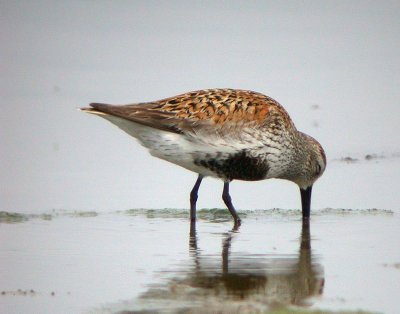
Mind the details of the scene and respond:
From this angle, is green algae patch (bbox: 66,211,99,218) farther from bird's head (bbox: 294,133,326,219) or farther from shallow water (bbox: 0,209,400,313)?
bird's head (bbox: 294,133,326,219)

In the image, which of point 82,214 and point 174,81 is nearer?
point 82,214

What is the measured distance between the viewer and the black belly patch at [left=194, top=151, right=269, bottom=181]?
464 inches

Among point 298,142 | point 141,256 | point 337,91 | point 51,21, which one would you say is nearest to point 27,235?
point 141,256

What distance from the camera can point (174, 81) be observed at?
19.4 metres

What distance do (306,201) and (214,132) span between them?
4.69ft

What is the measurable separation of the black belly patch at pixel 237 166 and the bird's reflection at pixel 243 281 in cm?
155

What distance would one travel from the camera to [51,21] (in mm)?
23359

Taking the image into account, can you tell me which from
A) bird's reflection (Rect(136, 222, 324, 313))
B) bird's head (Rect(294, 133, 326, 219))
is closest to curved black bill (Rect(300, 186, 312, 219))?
bird's head (Rect(294, 133, 326, 219))

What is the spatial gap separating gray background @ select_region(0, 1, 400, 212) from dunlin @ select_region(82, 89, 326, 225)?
1.12m

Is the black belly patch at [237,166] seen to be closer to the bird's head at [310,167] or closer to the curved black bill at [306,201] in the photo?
the curved black bill at [306,201]

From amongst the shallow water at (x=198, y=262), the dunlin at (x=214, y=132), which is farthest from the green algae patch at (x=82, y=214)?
the dunlin at (x=214, y=132)

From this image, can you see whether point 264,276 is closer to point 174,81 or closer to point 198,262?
point 198,262

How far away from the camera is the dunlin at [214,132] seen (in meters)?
11.7

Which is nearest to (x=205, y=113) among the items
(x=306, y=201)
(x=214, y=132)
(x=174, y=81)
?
(x=214, y=132)
